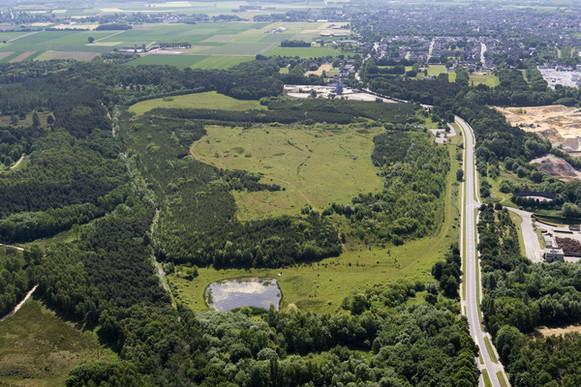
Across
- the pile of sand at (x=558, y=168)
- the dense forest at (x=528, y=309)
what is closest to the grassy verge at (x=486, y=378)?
the dense forest at (x=528, y=309)

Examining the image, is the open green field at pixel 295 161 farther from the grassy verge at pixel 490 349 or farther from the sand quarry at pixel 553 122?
the grassy verge at pixel 490 349

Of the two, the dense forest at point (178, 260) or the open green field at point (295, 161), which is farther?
the open green field at point (295, 161)

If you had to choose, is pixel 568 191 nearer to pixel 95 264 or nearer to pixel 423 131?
pixel 423 131

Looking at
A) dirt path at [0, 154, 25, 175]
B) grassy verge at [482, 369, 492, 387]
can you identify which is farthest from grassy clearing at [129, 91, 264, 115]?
grassy verge at [482, 369, 492, 387]

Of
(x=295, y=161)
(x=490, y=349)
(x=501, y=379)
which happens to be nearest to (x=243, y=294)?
(x=490, y=349)

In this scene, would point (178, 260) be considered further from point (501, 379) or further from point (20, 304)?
point (501, 379)

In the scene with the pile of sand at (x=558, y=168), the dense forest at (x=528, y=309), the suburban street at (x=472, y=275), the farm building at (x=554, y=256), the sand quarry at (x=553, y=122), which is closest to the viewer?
the dense forest at (x=528, y=309)
